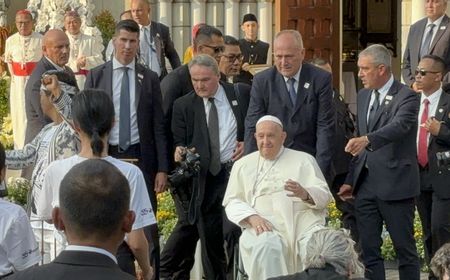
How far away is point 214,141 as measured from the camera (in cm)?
1045

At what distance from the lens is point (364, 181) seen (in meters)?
10.2

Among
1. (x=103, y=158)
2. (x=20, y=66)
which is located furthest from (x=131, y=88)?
(x=20, y=66)

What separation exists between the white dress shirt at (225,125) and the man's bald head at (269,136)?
921 mm

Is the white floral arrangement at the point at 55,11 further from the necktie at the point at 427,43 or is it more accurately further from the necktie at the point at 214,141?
the necktie at the point at 214,141

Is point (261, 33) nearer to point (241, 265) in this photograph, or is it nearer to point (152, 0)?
point (152, 0)

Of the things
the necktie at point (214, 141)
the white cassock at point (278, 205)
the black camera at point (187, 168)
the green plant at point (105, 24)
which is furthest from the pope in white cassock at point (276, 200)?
the green plant at point (105, 24)

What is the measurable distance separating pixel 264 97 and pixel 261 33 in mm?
8258

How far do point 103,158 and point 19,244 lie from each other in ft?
2.49

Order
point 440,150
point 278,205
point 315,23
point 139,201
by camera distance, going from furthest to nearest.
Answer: point 315,23 → point 440,150 → point 278,205 → point 139,201

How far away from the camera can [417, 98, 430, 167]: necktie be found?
10.9 meters

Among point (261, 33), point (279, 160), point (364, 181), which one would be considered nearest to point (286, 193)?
point (279, 160)

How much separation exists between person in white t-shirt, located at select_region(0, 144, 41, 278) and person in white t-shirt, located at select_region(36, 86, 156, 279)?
58cm

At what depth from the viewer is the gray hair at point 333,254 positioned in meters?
6.80

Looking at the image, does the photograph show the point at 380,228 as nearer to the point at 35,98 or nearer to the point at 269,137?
the point at 269,137
